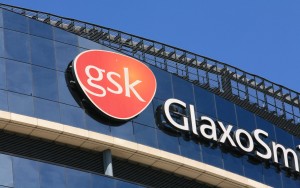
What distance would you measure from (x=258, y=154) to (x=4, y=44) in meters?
19.6

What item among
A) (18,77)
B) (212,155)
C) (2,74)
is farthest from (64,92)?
(212,155)

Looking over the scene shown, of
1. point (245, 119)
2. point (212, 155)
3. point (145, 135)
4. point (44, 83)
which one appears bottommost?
point (145, 135)

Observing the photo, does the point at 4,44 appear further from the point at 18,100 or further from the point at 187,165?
the point at 187,165

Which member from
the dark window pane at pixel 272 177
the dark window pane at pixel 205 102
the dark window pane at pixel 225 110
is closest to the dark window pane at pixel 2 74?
the dark window pane at pixel 205 102

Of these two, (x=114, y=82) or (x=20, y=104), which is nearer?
(x=20, y=104)

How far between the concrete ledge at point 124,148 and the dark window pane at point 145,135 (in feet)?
1.22

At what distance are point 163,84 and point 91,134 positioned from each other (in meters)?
7.41

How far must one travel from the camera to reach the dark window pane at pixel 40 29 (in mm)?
69750

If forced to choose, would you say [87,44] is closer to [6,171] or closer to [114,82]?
[114,82]

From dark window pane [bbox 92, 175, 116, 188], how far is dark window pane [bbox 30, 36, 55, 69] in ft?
24.1

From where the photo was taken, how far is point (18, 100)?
66.8 meters

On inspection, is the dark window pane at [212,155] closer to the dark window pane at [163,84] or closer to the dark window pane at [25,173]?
the dark window pane at [163,84]

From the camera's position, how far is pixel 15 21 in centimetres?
6925

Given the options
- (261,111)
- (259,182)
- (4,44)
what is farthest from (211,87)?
(4,44)
